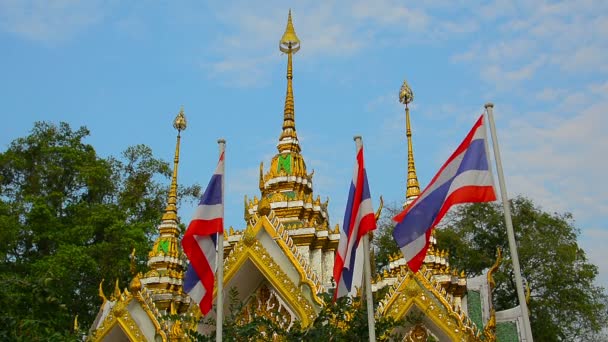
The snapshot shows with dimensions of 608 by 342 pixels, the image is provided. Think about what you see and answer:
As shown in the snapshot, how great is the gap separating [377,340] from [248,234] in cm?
468

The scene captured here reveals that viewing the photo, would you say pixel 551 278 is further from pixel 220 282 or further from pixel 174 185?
pixel 220 282

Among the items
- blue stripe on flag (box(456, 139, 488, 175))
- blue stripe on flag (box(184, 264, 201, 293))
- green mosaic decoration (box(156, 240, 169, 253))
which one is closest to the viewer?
blue stripe on flag (box(456, 139, 488, 175))

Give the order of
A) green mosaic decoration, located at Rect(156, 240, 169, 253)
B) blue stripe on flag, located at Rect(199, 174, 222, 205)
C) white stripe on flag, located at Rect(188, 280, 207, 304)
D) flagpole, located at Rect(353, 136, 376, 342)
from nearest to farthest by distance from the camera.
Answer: flagpole, located at Rect(353, 136, 376, 342)
white stripe on flag, located at Rect(188, 280, 207, 304)
blue stripe on flag, located at Rect(199, 174, 222, 205)
green mosaic decoration, located at Rect(156, 240, 169, 253)

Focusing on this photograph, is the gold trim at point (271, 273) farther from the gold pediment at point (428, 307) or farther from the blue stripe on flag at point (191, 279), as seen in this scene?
the blue stripe on flag at point (191, 279)

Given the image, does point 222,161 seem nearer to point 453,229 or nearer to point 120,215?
point 120,215

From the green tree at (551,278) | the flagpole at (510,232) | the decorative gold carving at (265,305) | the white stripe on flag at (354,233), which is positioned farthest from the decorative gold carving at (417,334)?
the green tree at (551,278)

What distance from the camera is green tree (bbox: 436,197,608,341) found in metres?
25.2

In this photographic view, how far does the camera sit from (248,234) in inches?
556

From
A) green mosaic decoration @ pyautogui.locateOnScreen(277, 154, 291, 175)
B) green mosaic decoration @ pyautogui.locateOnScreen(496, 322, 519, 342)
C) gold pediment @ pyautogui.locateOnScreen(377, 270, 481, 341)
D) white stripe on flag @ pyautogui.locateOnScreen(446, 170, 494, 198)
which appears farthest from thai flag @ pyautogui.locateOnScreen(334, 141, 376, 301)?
green mosaic decoration @ pyautogui.locateOnScreen(277, 154, 291, 175)

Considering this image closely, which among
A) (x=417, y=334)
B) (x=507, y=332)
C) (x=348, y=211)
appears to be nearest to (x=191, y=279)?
(x=348, y=211)

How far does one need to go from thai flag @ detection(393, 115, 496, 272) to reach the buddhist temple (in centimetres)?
259

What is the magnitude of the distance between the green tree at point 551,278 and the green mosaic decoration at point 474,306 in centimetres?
906

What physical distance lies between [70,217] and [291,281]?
46.2 feet

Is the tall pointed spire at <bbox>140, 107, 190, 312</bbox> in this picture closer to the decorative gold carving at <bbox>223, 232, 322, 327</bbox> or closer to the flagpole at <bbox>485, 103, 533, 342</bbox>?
the decorative gold carving at <bbox>223, 232, 322, 327</bbox>
